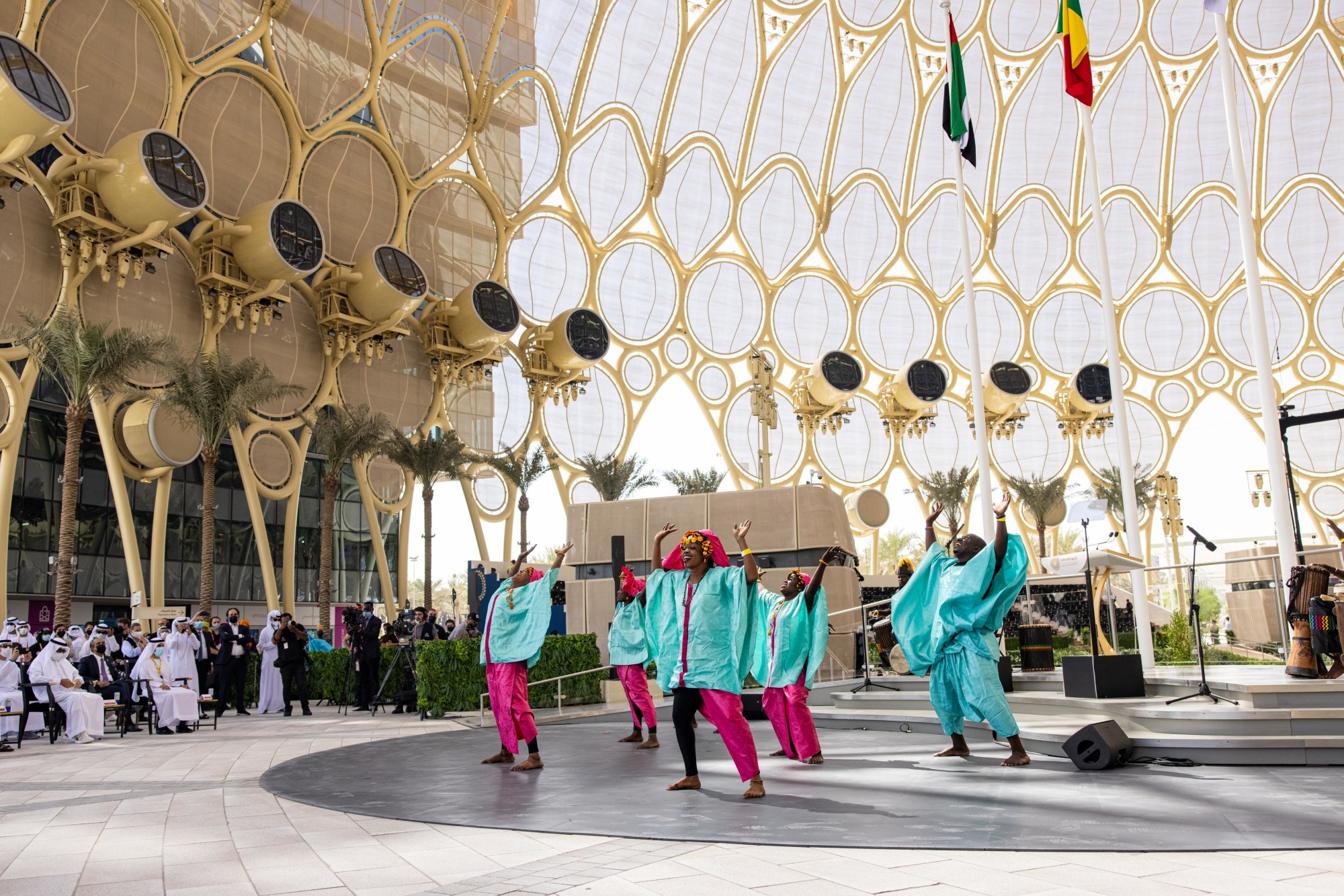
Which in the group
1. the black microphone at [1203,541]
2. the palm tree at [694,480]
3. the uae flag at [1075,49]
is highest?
the uae flag at [1075,49]

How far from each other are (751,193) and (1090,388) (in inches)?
658

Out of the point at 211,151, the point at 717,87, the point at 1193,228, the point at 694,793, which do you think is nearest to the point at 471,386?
the point at 211,151

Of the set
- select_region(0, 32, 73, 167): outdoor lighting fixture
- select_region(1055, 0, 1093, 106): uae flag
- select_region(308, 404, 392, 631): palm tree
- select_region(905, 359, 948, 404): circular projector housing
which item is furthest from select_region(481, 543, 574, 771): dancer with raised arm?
select_region(905, 359, 948, 404): circular projector housing

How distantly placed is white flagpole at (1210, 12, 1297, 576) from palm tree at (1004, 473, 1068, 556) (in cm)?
3347

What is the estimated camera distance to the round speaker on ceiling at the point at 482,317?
31.1 metres

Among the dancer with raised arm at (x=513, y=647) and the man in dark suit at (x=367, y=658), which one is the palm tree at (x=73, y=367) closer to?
the man in dark suit at (x=367, y=658)

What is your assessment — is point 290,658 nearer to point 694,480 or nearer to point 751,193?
point 694,480

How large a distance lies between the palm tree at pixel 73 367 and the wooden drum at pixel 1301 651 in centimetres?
2079

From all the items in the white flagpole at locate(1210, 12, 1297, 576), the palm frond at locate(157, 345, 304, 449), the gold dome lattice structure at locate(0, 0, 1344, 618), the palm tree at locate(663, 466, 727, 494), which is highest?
the gold dome lattice structure at locate(0, 0, 1344, 618)

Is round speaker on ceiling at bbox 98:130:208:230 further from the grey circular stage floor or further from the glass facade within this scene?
the grey circular stage floor

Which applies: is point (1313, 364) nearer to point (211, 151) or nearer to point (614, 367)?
point (614, 367)

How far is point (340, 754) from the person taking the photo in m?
9.94

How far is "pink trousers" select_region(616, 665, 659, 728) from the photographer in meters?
10.5

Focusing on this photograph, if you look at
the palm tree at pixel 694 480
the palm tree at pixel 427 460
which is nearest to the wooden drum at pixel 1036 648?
the palm tree at pixel 427 460
